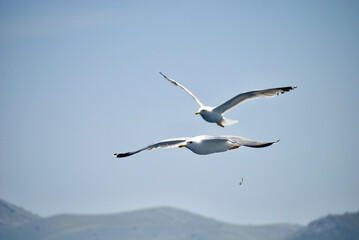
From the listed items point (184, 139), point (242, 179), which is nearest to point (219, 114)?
point (184, 139)

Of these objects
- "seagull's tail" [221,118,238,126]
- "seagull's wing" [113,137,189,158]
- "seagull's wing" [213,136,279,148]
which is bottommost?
"seagull's wing" [213,136,279,148]

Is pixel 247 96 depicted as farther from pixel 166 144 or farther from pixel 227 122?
pixel 166 144

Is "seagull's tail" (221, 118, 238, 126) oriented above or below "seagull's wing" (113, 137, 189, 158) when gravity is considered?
above

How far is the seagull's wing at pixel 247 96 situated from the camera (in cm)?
2977

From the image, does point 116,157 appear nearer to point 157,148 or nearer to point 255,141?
point 157,148

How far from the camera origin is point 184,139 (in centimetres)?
2916

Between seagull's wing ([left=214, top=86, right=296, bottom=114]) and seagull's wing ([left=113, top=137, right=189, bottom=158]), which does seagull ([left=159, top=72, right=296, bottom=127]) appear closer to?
seagull's wing ([left=214, top=86, right=296, bottom=114])

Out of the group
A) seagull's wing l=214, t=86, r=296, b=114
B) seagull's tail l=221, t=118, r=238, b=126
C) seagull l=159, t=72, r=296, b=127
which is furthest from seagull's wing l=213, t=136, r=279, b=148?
seagull's tail l=221, t=118, r=238, b=126

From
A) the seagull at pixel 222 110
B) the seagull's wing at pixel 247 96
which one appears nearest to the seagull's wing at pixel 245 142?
the seagull's wing at pixel 247 96

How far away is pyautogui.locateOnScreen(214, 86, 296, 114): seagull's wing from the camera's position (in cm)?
2977

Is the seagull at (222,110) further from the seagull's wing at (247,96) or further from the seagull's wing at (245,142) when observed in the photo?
the seagull's wing at (245,142)

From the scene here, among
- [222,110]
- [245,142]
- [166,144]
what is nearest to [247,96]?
[222,110]

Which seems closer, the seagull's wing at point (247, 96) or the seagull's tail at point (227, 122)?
the seagull's wing at point (247, 96)

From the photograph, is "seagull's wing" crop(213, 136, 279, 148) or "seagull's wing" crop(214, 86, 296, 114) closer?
"seagull's wing" crop(213, 136, 279, 148)
